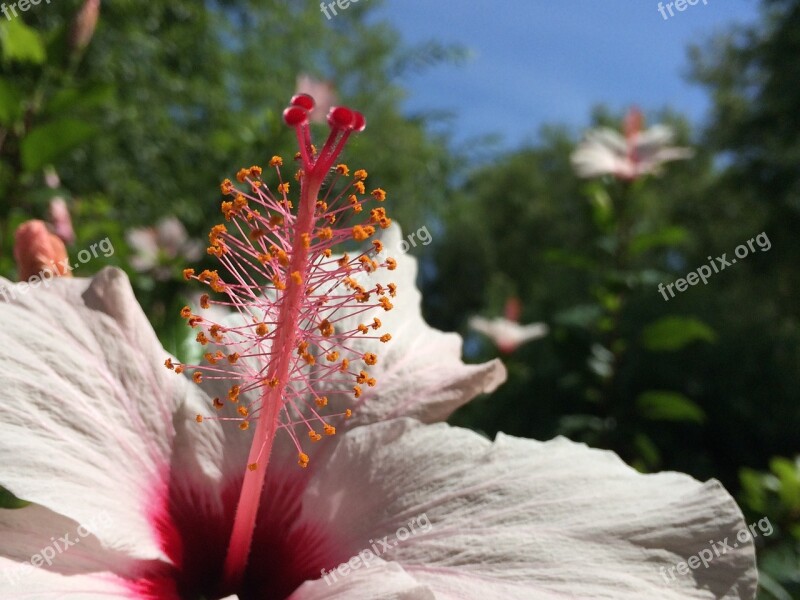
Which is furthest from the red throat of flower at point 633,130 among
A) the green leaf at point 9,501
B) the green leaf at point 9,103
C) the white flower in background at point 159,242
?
the green leaf at point 9,501

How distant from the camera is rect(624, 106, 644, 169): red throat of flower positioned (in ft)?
12.0

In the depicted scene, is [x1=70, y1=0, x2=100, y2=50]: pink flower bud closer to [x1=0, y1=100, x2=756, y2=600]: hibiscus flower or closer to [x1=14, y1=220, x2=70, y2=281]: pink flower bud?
[x1=14, y1=220, x2=70, y2=281]: pink flower bud

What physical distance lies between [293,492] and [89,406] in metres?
0.27

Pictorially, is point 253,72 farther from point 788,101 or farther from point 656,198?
point 656,198

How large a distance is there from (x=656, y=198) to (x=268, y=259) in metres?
18.1

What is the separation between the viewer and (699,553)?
74 centimetres

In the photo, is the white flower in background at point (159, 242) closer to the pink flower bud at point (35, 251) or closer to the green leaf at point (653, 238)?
the pink flower bud at point (35, 251)

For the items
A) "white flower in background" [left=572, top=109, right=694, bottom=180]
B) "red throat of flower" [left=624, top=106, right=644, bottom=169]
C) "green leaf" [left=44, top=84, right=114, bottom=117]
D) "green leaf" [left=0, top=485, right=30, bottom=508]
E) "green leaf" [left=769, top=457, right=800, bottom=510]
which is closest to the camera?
"green leaf" [left=0, top=485, right=30, bottom=508]

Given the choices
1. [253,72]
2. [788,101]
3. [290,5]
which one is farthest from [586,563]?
[788,101]

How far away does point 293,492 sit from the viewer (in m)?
0.92

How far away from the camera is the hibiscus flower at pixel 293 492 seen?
2.39 feet

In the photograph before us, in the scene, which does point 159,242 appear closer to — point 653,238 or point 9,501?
point 653,238
